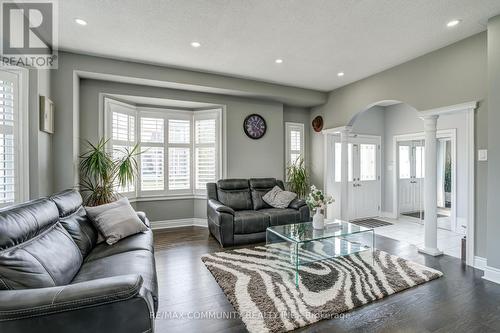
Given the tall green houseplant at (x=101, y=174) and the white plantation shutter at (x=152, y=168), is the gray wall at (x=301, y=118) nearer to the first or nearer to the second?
the white plantation shutter at (x=152, y=168)

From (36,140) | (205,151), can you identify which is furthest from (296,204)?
(36,140)

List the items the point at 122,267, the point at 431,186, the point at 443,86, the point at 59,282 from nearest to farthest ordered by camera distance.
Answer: the point at 59,282
the point at 122,267
the point at 443,86
the point at 431,186

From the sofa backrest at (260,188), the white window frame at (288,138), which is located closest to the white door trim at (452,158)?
the white window frame at (288,138)

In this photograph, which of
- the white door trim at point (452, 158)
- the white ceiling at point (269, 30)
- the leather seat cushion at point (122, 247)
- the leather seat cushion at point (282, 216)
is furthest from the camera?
the white door trim at point (452, 158)

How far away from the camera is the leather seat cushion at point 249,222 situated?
383 centimetres

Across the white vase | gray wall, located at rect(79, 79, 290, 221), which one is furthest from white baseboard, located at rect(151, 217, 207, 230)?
the white vase

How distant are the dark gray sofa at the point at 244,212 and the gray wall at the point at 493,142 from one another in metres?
2.32

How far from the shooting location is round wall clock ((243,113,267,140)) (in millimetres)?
5145

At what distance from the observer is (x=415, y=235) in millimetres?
4457

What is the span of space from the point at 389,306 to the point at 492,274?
147cm

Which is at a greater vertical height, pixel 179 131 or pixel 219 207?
pixel 179 131

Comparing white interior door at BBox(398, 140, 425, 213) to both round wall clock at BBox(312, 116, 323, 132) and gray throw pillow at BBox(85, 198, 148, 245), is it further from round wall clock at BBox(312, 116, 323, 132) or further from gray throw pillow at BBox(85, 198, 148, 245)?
gray throw pillow at BBox(85, 198, 148, 245)

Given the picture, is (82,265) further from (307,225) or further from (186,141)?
(186,141)

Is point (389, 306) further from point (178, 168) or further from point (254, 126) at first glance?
point (178, 168)
